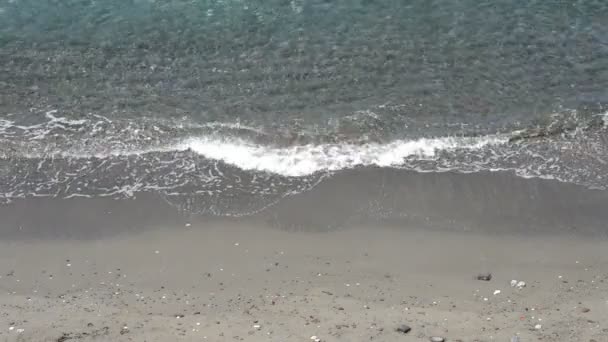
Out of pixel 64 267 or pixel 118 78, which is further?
pixel 118 78

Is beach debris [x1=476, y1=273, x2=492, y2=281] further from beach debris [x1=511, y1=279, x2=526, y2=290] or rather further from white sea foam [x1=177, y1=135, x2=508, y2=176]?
white sea foam [x1=177, y1=135, x2=508, y2=176]

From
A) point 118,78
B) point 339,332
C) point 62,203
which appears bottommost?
point 339,332

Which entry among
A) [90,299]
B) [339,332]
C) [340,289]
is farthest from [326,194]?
[90,299]

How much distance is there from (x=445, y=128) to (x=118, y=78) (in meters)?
8.11

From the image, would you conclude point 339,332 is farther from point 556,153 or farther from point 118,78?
point 118,78

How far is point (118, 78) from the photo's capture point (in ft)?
56.4

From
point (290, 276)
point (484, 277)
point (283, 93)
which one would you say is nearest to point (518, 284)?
point (484, 277)

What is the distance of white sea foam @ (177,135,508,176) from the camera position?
14.5 m

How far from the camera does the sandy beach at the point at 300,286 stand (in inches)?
415

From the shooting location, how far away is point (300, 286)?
11.6 meters

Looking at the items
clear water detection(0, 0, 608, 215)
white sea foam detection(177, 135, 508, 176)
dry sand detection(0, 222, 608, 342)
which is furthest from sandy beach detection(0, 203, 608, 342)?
white sea foam detection(177, 135, 508, 176)

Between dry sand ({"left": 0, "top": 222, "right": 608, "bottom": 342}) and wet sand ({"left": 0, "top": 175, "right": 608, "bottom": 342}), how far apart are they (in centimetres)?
3

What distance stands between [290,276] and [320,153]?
3746 millimetres

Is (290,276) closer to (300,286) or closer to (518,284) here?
(300,286)
